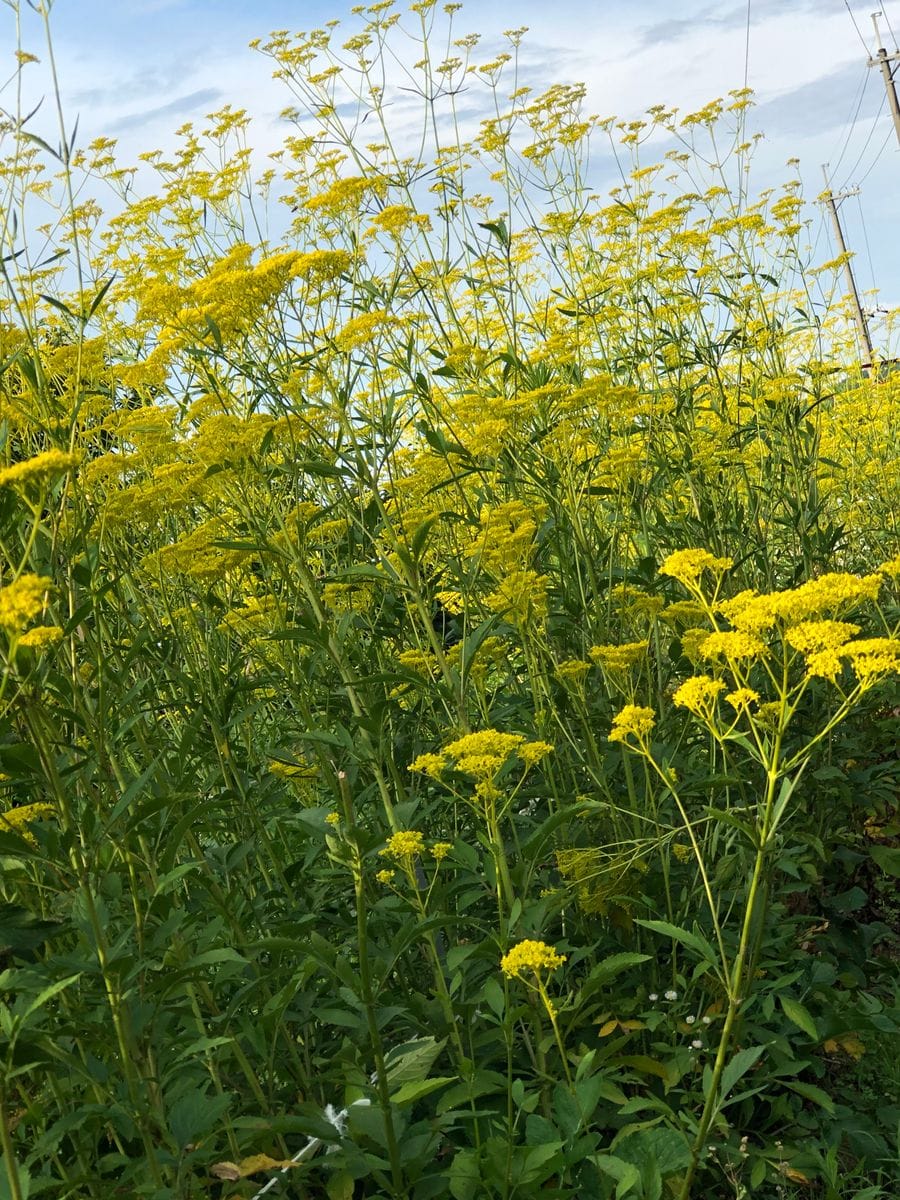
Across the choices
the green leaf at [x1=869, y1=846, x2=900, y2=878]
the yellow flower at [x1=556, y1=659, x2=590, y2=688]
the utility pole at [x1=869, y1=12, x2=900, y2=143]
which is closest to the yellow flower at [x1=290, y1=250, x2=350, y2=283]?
the yellow flower at [x1=556, y1=659, x2=590, y2=688]

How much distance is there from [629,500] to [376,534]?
1046mm

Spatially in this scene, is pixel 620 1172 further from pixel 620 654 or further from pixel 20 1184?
pixel 620 654

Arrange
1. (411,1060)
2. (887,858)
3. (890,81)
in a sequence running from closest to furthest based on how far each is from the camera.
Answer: (411,1060)
(887,858)
(890,81)

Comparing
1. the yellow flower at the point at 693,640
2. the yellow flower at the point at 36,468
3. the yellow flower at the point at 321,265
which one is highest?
the yellow flower at the point at 321,265

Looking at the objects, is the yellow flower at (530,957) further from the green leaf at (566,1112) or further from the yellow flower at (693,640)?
the yellow flower at (693,640)

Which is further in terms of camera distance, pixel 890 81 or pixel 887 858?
pixel 890 81

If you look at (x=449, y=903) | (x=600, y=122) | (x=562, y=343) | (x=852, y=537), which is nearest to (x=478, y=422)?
(x=562, y=343)

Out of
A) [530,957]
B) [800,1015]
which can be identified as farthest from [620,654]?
[530,957]

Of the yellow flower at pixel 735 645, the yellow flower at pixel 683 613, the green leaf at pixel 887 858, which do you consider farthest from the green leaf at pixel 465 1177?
the green leaf at pixel 887 858

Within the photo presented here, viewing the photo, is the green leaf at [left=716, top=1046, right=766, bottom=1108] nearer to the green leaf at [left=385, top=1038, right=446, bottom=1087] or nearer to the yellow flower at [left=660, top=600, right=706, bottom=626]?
the green leaf at [left=385, top=1038, right=446, bottom=1087]

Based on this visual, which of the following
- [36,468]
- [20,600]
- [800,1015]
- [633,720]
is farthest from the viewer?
[800,1015]

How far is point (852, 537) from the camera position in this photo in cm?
577

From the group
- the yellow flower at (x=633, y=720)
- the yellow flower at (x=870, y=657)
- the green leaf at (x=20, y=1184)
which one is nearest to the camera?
the green leaf at (x=20, y=1184)

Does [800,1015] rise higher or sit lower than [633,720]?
lower
